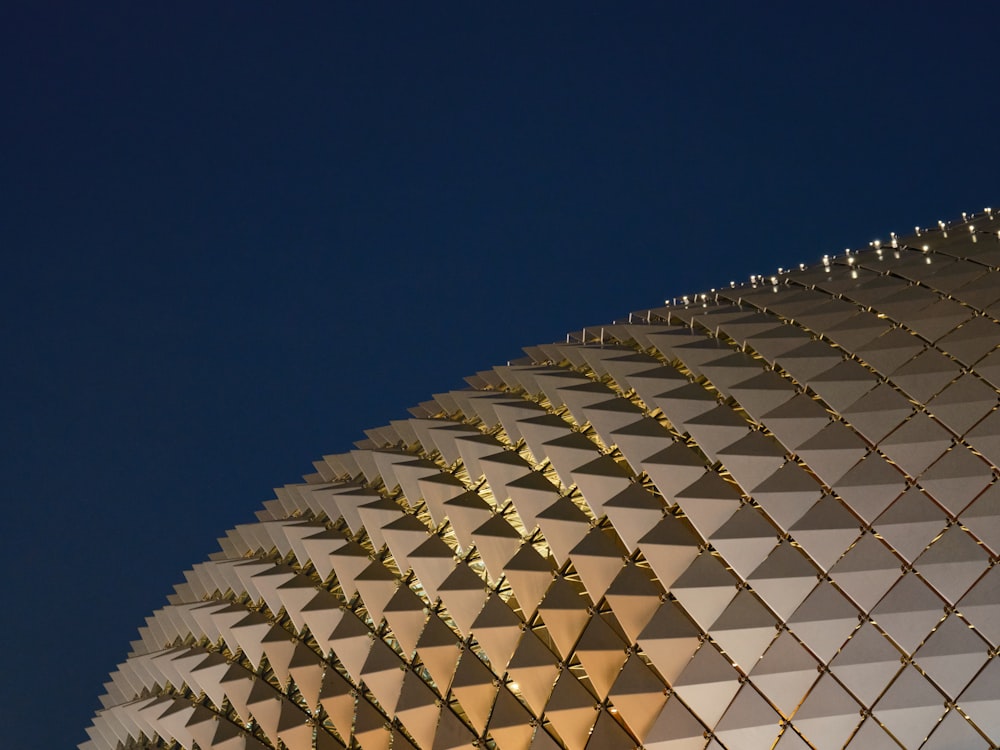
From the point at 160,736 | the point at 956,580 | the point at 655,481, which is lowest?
the point at 160,736

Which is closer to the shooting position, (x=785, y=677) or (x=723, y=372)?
(x=785, y=677)

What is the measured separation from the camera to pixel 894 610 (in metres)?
13.7

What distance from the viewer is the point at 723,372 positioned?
17.7 metres

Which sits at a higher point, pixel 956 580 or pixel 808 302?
pixel 808 302

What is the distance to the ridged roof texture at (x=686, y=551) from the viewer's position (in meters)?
13.9

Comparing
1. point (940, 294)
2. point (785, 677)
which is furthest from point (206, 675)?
point (940, 294)

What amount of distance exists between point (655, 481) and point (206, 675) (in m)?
13.8

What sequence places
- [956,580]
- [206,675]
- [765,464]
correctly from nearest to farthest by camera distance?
[956,580], [765,464], [206,675]

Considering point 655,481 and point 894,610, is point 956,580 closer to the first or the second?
point 894,610

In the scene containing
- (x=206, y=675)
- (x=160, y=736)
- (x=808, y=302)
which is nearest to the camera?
(x=808, y=302)

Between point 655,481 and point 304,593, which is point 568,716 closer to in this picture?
point 655,481

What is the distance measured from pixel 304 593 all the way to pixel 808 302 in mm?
13072

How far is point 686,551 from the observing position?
1539 centimetres

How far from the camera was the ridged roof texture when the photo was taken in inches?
545
